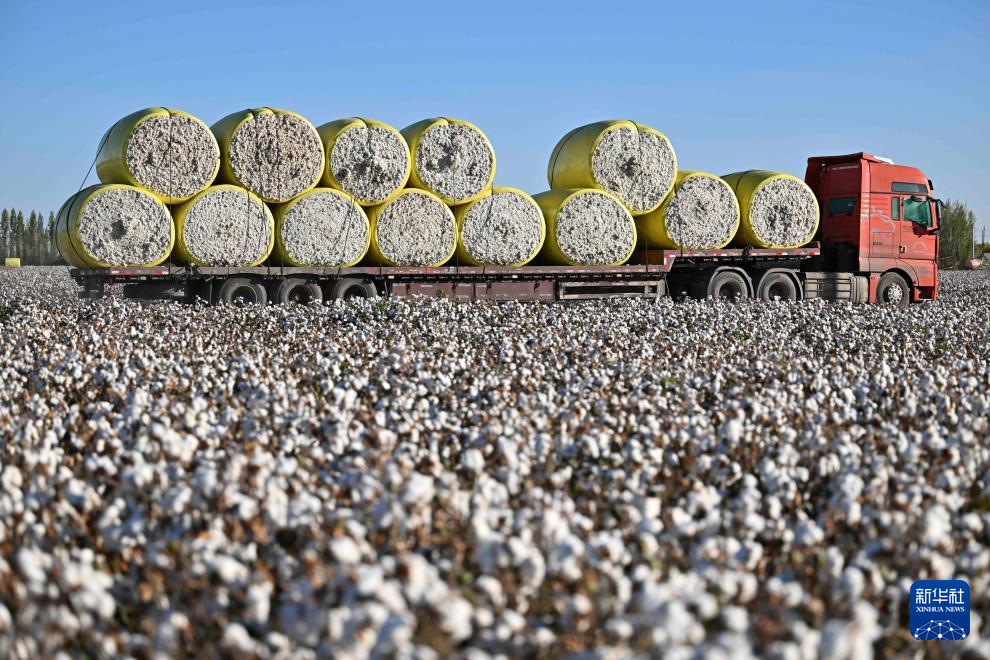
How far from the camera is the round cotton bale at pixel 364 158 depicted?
1496cm

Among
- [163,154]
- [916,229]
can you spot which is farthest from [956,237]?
[163,154]

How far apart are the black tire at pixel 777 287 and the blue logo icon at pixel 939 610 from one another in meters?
15.8

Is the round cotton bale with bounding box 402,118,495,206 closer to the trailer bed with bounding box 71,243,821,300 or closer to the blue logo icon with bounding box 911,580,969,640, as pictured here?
the trailer bed with bounding box 71,243,821,300

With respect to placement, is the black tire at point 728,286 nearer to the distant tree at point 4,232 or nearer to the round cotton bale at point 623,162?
the round cotton bale at point 623,162

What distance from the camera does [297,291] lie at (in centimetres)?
1528

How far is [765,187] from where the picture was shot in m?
18.4

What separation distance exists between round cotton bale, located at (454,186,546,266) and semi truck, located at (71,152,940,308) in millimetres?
237

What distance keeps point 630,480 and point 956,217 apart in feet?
256

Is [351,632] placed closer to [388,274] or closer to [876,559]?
[876,559]

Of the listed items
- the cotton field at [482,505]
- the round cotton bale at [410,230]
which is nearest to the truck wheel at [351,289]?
the round cotton bale at [410,230]

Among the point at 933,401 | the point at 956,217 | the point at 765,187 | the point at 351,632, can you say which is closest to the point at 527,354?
the point at 933,401

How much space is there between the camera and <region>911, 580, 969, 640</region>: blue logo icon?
3170 millimetres

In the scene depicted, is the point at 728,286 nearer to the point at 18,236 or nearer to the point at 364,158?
the point at 364,158

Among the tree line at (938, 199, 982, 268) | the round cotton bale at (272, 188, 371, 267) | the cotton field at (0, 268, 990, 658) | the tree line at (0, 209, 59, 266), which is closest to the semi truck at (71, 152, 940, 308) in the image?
the round cotton bale at (272, 188, 371, 267)
